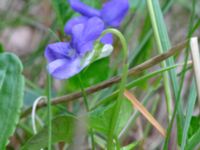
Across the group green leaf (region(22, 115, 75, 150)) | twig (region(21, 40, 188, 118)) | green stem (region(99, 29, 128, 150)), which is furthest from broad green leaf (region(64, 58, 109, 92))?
green stem (region(99, 29, 128, 150))

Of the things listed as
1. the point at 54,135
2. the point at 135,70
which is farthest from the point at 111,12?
the point at 54,135

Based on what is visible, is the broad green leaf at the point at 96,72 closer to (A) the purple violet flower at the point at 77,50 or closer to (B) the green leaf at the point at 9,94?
(B) the green leaf at the point at 9,94

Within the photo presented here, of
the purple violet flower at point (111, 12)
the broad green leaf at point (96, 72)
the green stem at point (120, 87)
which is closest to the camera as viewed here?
the green stem at point (120, 87)

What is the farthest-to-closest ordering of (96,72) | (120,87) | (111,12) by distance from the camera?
1. (96,72)
2. (111,12)
3. (120,87)

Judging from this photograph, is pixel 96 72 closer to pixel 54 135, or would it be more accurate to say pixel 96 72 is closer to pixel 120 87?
pixel 54 135

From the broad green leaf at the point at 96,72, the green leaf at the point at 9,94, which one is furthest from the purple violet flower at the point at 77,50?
the broad green leaf at the point at 96,72

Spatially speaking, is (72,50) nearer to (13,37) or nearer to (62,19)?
(62,19)

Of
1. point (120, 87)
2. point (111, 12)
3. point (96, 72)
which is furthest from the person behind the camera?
point (96, 72)
